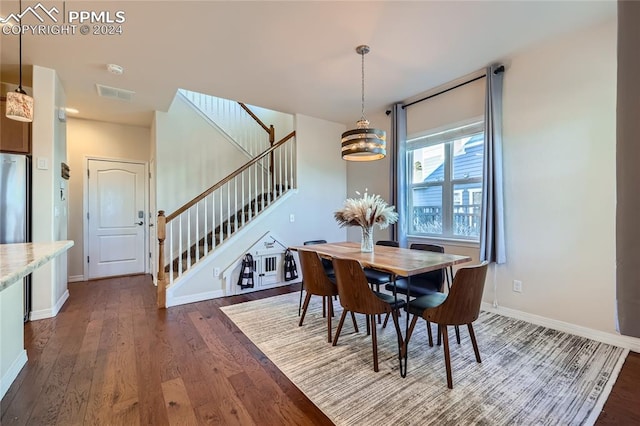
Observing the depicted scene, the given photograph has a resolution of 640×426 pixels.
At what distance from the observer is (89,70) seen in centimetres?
320

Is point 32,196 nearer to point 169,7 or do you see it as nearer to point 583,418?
point 169,7

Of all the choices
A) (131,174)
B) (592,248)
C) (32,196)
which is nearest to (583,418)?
(592,248)

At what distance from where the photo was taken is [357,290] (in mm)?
2168


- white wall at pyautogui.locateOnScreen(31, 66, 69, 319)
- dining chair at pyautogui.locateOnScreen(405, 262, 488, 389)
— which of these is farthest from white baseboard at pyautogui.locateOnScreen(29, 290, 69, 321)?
dining chair at pyautogui.locateOnScreen(405, 262, 488, 389)

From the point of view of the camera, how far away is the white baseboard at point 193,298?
3560mm

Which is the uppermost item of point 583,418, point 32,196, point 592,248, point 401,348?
point 32,196

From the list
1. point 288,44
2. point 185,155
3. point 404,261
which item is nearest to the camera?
point 404,261

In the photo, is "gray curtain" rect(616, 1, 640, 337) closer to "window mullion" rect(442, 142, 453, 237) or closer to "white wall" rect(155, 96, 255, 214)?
"window mullion" rect(442, 142, 453, 237)

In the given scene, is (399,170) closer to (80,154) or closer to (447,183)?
(447,183)

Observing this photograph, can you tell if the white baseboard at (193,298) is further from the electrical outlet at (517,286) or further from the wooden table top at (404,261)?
the electrical outlet at (517,286)

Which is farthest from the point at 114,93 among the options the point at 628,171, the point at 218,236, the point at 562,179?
the point at 562,179

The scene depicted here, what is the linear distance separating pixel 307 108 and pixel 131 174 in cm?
346

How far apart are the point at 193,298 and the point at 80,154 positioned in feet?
11.0

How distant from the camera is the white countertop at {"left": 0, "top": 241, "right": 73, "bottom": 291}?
1125mm
